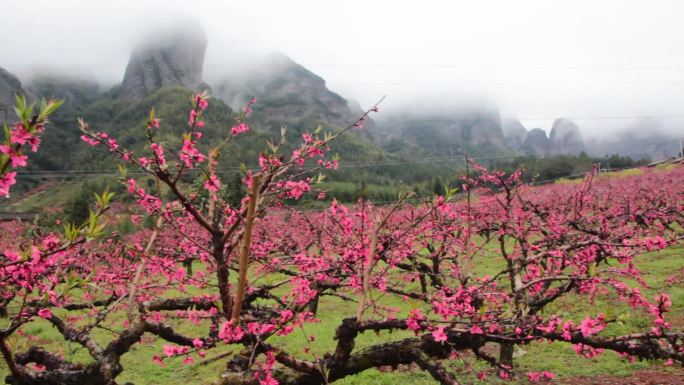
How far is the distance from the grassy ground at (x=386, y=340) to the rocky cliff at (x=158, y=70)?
177 meters

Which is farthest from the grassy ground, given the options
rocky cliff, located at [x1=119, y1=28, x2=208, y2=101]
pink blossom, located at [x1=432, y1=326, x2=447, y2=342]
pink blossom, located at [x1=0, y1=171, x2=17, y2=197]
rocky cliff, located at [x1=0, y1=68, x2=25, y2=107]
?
rocky cliff, located at [x1=119, y1=28, x2=208, y2=101]

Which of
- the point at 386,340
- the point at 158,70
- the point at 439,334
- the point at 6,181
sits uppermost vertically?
the point at 158,70

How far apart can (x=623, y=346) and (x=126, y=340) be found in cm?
540

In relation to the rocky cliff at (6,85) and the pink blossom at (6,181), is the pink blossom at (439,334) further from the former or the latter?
the rocky cliff at (6,85)

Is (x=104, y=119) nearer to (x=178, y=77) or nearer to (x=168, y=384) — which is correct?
(x=178, y=77)

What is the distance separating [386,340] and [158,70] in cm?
19866

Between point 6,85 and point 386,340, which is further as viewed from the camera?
point 6,85

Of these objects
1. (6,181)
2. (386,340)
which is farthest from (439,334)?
(386,340)

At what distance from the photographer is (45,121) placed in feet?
8.21

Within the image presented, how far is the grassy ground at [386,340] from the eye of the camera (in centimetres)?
1033

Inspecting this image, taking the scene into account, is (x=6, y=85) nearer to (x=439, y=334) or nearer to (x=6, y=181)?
(x=6, y=181)

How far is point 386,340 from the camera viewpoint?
13.2m

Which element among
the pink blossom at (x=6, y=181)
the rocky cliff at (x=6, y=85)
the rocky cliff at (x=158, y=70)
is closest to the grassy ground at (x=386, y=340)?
the pink blossom at (x=6, y=181)

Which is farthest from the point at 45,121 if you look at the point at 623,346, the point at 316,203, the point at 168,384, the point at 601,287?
the point at 316,203
